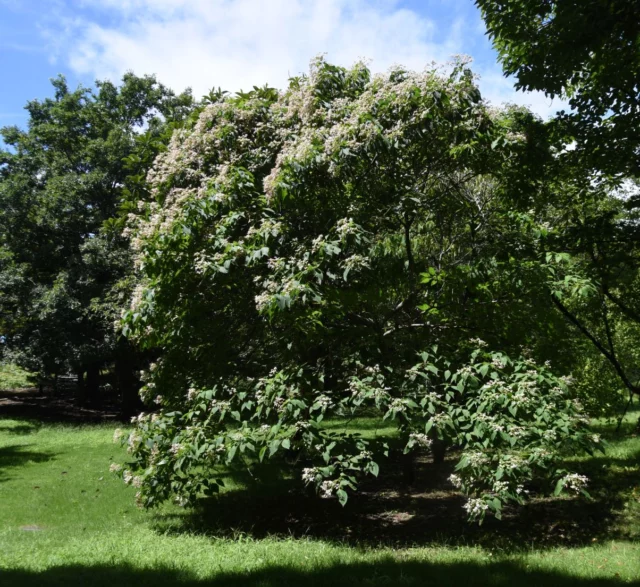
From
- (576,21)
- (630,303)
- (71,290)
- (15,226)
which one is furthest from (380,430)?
(15,226)

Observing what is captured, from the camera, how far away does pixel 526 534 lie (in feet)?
26.2

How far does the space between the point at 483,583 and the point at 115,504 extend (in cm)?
800

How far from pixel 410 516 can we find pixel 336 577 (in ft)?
14.4

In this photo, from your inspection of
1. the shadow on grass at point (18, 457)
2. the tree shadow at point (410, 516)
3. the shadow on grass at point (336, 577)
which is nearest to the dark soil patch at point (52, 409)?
the shadow on grass at point (18, 457)

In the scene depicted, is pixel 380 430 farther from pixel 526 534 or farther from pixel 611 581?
pixel 611 581

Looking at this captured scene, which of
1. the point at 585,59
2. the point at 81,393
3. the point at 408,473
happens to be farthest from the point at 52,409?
the point at 585,59

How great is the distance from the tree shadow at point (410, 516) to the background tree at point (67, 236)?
36.3 feet

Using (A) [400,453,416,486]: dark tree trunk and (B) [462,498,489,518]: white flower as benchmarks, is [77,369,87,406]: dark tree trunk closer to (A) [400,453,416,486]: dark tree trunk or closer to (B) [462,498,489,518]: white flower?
(A) [400,453,416,486]: dark tree trunk

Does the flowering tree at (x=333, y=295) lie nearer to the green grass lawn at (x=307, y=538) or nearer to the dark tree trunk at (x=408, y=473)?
the green grass lawn at (x=307, y=538)

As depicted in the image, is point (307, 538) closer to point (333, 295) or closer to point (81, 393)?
point (333, 295)

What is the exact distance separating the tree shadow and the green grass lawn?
32 millimetres

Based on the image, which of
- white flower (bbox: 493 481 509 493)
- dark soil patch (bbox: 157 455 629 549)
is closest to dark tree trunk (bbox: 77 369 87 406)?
dark soil patch (bbox: 157 455 629 549)

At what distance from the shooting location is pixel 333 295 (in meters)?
6.62

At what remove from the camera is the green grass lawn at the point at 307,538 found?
5.36m
